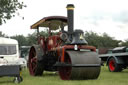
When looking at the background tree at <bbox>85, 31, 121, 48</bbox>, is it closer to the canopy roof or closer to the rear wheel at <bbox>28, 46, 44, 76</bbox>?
the rear wheel at <bbox>28, 46, 44, 76</bbox>

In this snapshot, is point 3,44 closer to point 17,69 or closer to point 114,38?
point 17,69

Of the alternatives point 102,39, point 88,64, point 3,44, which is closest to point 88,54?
point 88,64

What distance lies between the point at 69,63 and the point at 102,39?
58.8 m

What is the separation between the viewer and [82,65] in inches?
362

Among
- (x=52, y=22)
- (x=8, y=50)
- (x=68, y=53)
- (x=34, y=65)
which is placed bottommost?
(x=34, y=65)

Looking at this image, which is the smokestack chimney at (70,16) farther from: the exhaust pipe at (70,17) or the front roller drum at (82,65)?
the front roller drum at (82,65)

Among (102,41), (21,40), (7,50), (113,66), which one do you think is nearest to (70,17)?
(7,50)

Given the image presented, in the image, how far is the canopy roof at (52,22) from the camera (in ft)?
37.3

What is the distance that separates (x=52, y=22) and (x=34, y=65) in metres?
2.17

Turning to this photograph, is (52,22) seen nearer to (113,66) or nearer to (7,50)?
(7,50)

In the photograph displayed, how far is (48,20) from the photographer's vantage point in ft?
37.8

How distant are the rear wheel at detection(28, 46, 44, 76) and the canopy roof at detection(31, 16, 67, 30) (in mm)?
1171

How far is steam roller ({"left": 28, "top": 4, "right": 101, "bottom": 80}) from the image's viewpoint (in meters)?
9.34

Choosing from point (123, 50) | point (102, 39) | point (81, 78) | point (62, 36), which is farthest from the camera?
point (102, 39)
